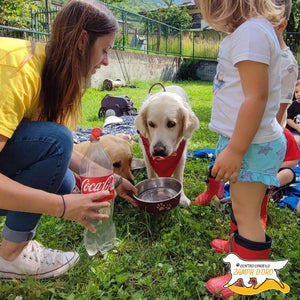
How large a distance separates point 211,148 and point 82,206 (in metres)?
3.12

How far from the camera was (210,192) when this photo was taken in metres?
2.70

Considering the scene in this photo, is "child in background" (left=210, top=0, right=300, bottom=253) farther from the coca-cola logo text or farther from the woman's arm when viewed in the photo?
the woman's arm

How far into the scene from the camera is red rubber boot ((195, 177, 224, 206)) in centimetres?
266

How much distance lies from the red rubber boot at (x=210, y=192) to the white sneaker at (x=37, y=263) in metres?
1.20

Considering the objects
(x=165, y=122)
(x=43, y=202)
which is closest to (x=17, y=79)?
(x=43, y=202)

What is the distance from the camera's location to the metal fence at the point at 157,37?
1187cm

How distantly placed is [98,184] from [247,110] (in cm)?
84

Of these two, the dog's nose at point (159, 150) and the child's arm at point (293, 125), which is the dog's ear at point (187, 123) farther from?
the child's arm at point (293, 125)

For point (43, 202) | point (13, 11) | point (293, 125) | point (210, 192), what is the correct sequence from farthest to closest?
point (13, 11)
point (293, 125)
point (210, 192)
point (43, 202)

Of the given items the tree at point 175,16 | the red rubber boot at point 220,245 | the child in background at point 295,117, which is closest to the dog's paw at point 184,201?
the red rubber boot at point 220,245

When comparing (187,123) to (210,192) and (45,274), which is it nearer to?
(210,192)

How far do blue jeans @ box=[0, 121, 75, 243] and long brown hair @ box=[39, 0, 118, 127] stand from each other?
0.18 metres

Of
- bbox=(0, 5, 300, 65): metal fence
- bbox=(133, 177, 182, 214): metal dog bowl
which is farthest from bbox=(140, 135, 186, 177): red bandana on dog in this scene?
bbox=(0, 5, 300, 65): metal fence

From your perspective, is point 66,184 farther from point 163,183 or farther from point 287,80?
point 287,80
